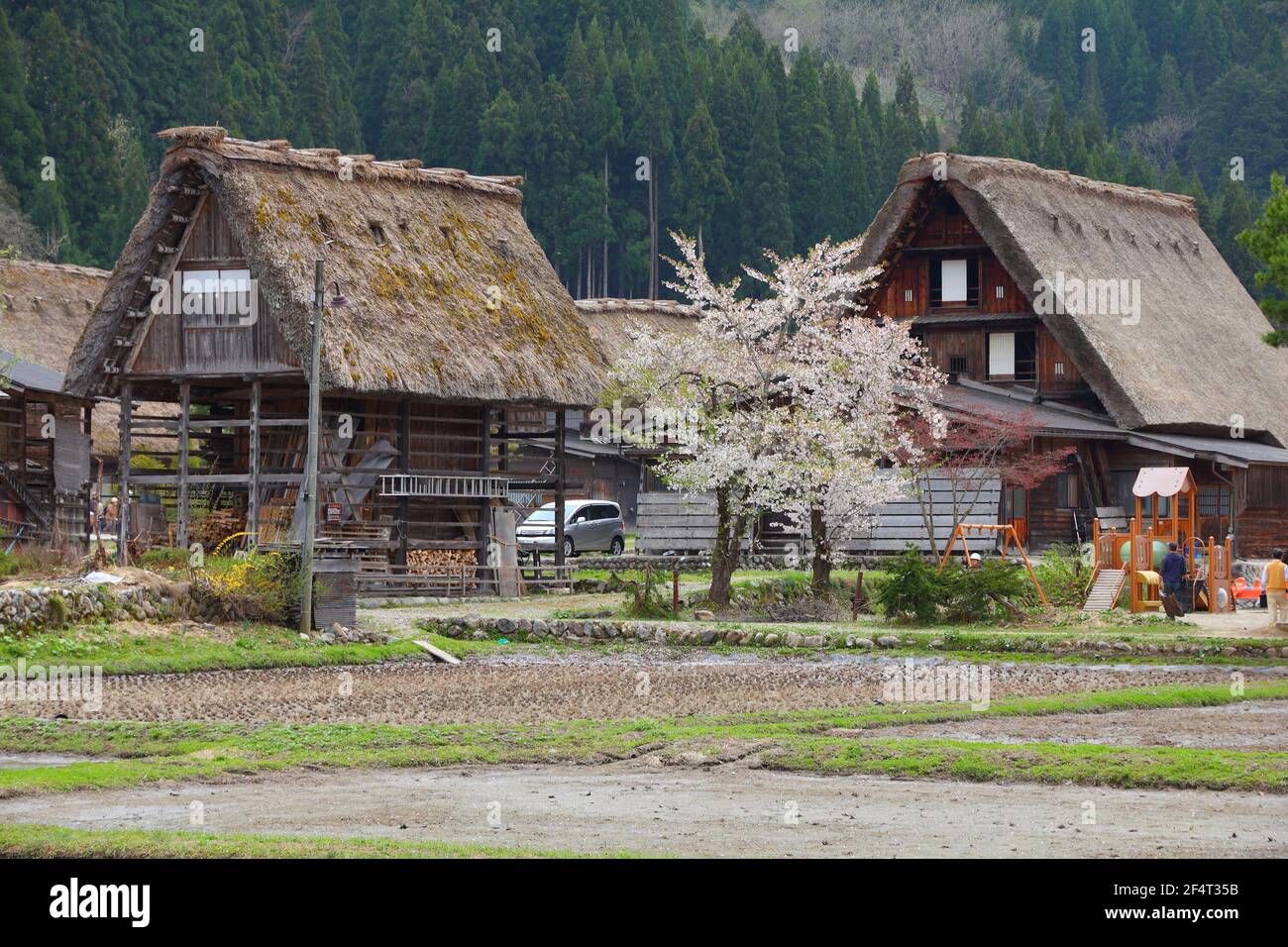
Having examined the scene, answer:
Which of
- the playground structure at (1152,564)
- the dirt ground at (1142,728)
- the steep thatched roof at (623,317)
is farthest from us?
the steep thatched roof at (623,317)

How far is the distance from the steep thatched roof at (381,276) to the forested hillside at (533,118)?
115 ft

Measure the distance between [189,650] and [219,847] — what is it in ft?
46.8

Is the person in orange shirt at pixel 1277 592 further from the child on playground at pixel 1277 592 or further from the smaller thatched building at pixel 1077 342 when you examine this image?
the smaller thatched building at pixel 1077 342

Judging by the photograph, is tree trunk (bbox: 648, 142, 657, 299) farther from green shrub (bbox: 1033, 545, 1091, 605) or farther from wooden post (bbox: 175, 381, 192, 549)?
green shrub (bbox: 1033, 545, 1091, 605)

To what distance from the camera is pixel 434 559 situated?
123ft

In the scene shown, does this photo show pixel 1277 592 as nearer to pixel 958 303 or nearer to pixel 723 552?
pixel 723 552

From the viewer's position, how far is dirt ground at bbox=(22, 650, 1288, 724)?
752 inches

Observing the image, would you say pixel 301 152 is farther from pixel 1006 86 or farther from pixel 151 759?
pixel 1006 86

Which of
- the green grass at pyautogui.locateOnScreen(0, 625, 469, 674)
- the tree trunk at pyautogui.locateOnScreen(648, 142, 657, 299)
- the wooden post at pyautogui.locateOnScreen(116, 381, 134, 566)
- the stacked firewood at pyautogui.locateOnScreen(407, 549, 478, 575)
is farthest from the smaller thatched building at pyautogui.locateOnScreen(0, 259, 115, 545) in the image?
the tree trunk at pyautogui.locateOnScreen(648, 142, 657, 299)

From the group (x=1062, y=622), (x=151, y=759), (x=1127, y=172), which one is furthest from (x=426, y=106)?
(x=151, y=759)

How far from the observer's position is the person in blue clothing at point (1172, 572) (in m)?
30.2

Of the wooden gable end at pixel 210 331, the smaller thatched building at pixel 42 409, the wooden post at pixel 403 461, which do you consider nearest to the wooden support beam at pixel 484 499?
the wooden post at pixel 403 461

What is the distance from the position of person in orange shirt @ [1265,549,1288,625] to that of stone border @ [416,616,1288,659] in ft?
7.70

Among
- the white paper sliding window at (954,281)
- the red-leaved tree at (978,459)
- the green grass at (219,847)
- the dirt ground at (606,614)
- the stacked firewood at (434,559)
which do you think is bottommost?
the green grass at (219,847)
